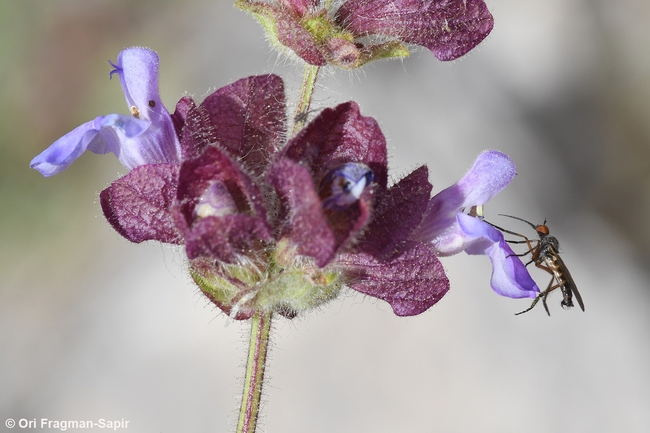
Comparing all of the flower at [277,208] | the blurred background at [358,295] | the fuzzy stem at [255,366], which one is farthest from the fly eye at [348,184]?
the blurred background at [358,295]

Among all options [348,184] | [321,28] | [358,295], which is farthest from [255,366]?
[358,295]

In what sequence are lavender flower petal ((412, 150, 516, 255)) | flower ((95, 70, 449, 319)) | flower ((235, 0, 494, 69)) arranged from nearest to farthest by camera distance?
flower ((95, 70, 449, 319)) < flower ((235, 0, 494, 69)) < lavender flower petal ((412, 150, 516, 255))

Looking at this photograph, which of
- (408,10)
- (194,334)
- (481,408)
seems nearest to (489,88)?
(481,408)

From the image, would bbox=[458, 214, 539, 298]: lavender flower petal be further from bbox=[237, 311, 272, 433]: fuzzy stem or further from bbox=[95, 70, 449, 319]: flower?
bbox=[237, 311, 272, 433]: fuzzy stem

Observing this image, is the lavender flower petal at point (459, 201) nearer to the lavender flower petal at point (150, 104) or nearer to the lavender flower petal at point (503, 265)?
the lavender flower petal at point (503, 265)

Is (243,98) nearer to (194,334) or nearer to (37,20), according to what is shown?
(194,334)

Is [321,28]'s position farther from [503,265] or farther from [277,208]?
[503,265]

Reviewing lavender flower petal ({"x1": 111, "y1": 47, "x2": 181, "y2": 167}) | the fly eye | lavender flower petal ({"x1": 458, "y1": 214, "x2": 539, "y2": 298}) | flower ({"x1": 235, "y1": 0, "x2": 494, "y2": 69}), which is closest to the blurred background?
flower ({"x1": 235, "y1": 0, "x2": 494, "y2": 69})
